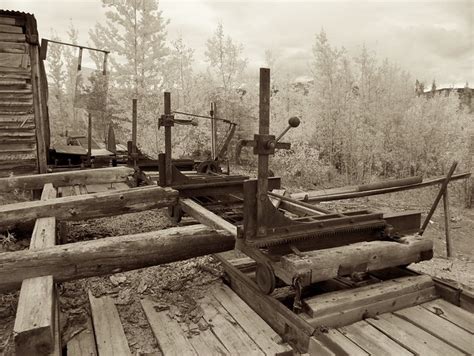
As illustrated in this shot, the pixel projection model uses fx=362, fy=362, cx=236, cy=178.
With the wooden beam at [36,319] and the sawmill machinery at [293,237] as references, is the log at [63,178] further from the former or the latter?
the wooden beam at [36,319]

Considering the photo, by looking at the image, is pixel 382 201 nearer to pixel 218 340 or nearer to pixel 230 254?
pixel 230 254

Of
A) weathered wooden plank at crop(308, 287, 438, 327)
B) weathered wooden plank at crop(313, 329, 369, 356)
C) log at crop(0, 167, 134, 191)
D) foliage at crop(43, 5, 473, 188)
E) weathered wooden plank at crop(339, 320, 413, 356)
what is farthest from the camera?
foliage at crop(43, 5, 473, 188)

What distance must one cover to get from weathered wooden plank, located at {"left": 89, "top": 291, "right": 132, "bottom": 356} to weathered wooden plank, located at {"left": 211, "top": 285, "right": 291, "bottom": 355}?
97cm

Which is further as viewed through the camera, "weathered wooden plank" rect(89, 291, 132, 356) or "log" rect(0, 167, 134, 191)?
"log" rect(0, 167, 134, 191)

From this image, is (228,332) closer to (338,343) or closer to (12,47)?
(338,343)

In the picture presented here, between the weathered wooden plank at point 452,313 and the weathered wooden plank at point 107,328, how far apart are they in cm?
269

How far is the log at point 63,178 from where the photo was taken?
5867mm

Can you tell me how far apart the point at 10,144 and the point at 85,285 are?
6.87m

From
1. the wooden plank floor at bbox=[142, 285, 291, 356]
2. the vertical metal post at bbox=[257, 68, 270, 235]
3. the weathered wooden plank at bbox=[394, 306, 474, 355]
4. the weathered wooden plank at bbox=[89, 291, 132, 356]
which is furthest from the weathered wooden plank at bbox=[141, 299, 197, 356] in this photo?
the weathered wooden plank at bbox=[394, 306, 474, 355]

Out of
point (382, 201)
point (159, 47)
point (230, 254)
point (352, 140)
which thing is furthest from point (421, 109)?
point (230, 254)

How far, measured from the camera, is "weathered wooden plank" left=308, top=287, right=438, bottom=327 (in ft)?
9.69

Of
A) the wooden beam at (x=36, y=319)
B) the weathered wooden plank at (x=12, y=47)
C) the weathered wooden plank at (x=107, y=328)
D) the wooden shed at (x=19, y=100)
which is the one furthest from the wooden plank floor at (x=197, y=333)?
the weathered wooden plank at (x=12, y=47)

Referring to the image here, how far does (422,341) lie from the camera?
2842mm

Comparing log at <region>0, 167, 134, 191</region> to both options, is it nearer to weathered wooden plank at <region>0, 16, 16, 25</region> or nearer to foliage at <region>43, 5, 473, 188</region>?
weathered wooden plank at <region>0, 16, 16, 25</region>
